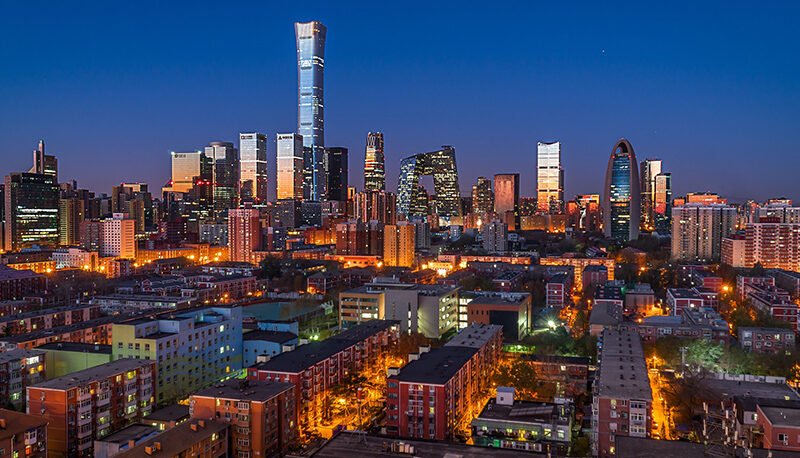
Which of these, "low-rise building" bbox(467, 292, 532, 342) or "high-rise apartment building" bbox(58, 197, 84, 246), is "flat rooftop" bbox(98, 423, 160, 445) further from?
"high-rise apartment building" bbox(58, 197, 84, 246)

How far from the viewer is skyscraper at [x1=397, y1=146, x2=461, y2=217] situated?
66375 mm

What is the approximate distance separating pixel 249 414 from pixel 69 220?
39767mm

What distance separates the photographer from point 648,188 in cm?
6209

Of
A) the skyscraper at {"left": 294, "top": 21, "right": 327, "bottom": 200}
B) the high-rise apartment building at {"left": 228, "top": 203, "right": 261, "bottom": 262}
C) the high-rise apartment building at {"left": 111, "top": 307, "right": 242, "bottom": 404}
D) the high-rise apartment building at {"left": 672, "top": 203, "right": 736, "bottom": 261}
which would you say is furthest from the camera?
the skyscraper at {"left": 294, "top": 21, "right": 327, "bottom": 200}

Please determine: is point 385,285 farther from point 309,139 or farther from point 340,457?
point 309,139

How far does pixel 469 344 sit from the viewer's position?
40.2ft

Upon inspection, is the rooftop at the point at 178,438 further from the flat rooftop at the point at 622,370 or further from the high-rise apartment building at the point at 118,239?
the high-rise apartment building at the point at 118,239

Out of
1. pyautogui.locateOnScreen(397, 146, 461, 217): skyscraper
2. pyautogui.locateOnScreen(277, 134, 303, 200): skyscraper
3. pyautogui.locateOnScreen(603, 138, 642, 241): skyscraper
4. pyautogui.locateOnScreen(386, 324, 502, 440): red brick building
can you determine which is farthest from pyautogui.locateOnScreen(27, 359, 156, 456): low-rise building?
pyautogui.locateOnScreen(277, 134, 303, 200): skyscraper

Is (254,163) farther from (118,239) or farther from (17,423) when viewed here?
(17,423)

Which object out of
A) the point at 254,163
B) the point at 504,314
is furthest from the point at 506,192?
the point at 504,314

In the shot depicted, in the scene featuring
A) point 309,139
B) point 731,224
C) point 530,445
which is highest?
point 309,139

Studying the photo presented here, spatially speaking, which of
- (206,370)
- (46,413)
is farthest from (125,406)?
(206,370)

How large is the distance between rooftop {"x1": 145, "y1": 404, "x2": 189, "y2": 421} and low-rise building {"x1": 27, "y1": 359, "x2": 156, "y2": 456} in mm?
438

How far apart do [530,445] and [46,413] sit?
22.0 ft
